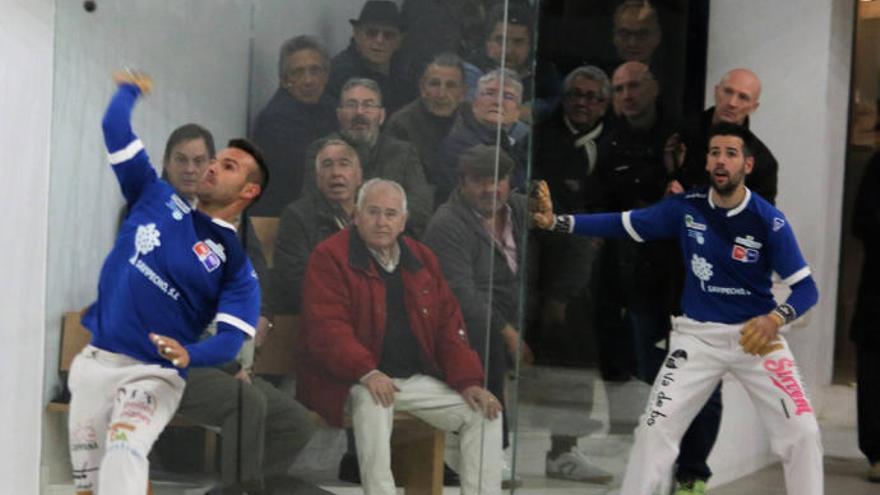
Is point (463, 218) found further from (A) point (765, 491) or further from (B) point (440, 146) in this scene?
(A) point (765, 491)

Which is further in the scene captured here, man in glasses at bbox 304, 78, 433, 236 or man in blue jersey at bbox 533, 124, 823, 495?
man in blue jersey at bbox 533, 124, 823, 495

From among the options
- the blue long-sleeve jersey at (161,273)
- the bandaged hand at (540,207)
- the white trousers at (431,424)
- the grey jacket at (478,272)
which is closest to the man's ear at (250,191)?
the blue long-sleeve jersey at (161,273)

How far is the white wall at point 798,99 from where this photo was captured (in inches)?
324

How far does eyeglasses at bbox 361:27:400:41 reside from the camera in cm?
582

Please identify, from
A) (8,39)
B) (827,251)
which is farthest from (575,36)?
(8,39)

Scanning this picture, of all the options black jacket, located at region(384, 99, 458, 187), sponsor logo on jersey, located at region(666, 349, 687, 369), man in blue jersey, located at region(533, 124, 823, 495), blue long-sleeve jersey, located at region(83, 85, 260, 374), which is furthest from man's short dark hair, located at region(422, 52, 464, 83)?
sponsor logo on jersey, located at region(666, 349, 687, 369)

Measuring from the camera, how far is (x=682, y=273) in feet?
23.6

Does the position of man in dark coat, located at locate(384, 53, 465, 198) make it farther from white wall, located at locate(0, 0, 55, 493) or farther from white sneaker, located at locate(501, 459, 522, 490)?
white wall, located at locate(0, 0, 55, 493)

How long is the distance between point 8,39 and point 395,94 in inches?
49.0

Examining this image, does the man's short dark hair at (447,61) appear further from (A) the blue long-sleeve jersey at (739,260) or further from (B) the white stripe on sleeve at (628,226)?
(A) the blue long-sleeve jersey at (739,260)

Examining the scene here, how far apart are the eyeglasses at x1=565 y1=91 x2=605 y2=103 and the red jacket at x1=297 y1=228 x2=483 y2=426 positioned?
67.7 inches

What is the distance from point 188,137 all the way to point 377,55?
2.16 feet

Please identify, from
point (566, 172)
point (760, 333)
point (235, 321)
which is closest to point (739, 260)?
point (760, 333)

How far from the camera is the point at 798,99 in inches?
328
